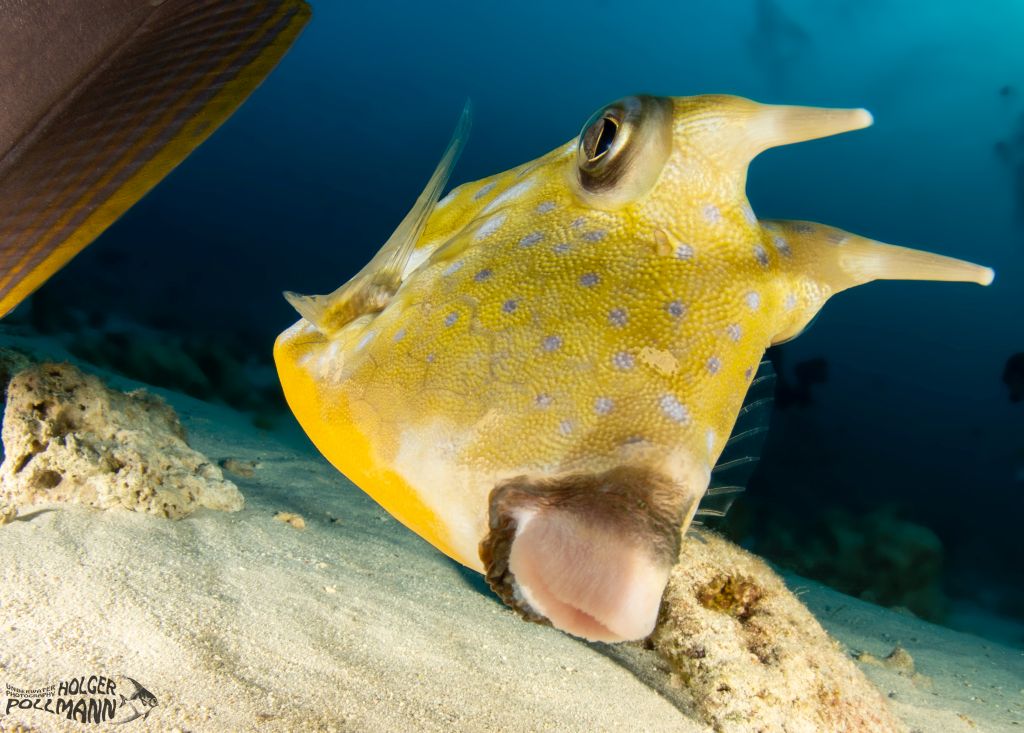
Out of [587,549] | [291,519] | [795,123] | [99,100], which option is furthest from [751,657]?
[99,100]

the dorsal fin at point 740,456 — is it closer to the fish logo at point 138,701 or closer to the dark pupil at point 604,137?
the dark pupil at point 604,137

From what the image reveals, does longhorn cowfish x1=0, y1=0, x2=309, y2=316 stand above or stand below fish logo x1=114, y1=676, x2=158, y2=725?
above

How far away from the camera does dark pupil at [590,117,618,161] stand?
915mm

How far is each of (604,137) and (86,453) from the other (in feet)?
8.40

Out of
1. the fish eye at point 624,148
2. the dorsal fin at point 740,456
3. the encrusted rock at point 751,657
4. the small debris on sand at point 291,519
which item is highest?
the fish eye at point 624,148

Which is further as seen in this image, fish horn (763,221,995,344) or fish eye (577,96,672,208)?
fish horn (763,221,995,344)

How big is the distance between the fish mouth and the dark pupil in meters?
0.53

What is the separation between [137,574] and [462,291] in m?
1.85

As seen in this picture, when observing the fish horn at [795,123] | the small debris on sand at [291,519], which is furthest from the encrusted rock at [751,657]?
the small debris on sand at [291,519]

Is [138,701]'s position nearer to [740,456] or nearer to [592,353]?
[592,353]

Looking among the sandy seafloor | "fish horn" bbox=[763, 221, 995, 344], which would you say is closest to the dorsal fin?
"fish horn" bbox=[763, 221, 995, 344]

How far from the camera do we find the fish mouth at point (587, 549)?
2.27 feet

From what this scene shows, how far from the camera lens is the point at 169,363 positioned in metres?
8.81

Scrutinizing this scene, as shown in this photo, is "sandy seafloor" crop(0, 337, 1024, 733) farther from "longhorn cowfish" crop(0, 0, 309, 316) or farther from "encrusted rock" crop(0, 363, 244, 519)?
"longhorn cowfish" crop(0, 0, 309, 316)
